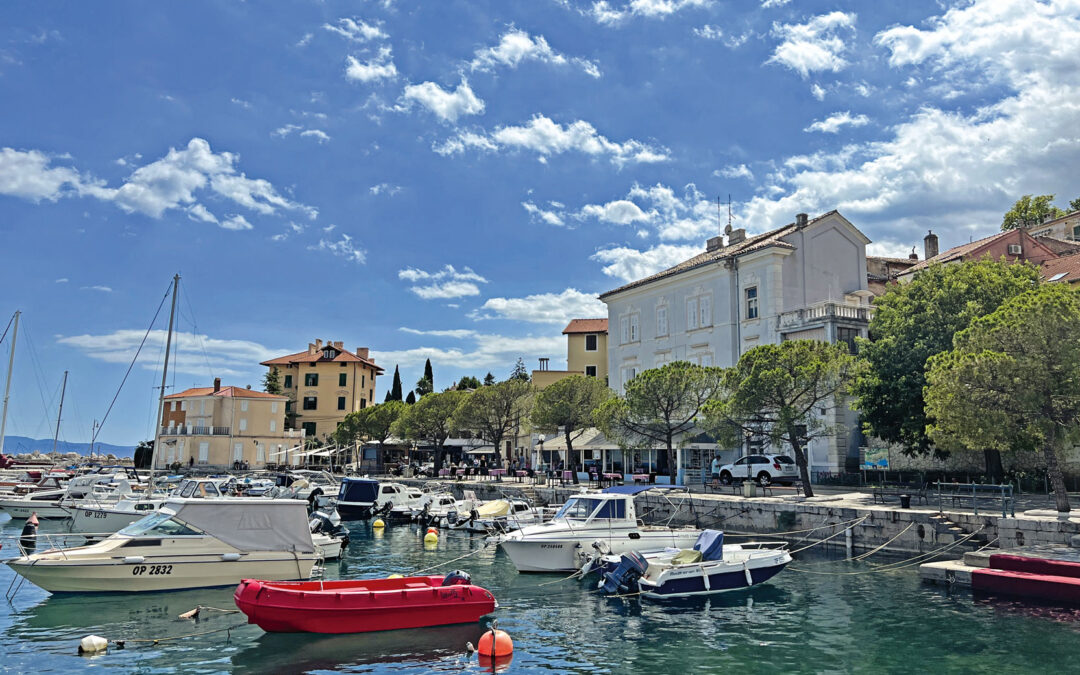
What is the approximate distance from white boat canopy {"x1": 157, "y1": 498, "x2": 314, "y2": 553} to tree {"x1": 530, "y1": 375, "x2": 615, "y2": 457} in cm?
2700

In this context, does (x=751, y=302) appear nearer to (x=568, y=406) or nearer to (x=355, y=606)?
(x=568, y=406)

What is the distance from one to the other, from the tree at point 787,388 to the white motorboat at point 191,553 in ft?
63.7

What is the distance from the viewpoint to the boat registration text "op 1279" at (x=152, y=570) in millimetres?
17953

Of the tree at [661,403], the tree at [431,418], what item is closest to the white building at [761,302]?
the tree at [661,403]

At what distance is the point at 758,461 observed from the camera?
118 feet

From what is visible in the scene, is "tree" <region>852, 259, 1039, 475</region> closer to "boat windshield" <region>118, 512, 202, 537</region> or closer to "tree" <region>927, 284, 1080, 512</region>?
"tree" <region>927, 284, 1080, 512</region>

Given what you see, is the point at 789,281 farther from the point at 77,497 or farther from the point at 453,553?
the point at 77,497

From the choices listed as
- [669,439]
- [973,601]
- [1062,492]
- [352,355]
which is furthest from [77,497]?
[352,355]

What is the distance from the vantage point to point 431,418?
59.8 metres

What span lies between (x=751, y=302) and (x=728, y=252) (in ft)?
18.6

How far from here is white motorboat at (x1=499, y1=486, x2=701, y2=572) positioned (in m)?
22.0

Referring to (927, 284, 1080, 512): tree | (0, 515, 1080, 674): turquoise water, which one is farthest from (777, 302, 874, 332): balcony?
(0, 515, 1080, 674): turquoise water

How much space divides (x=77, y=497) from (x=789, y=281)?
40004 mm

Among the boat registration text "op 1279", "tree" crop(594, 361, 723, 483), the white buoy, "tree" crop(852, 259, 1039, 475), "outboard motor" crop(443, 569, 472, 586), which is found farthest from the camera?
"tree" crop(594, 361, 723, 483)
